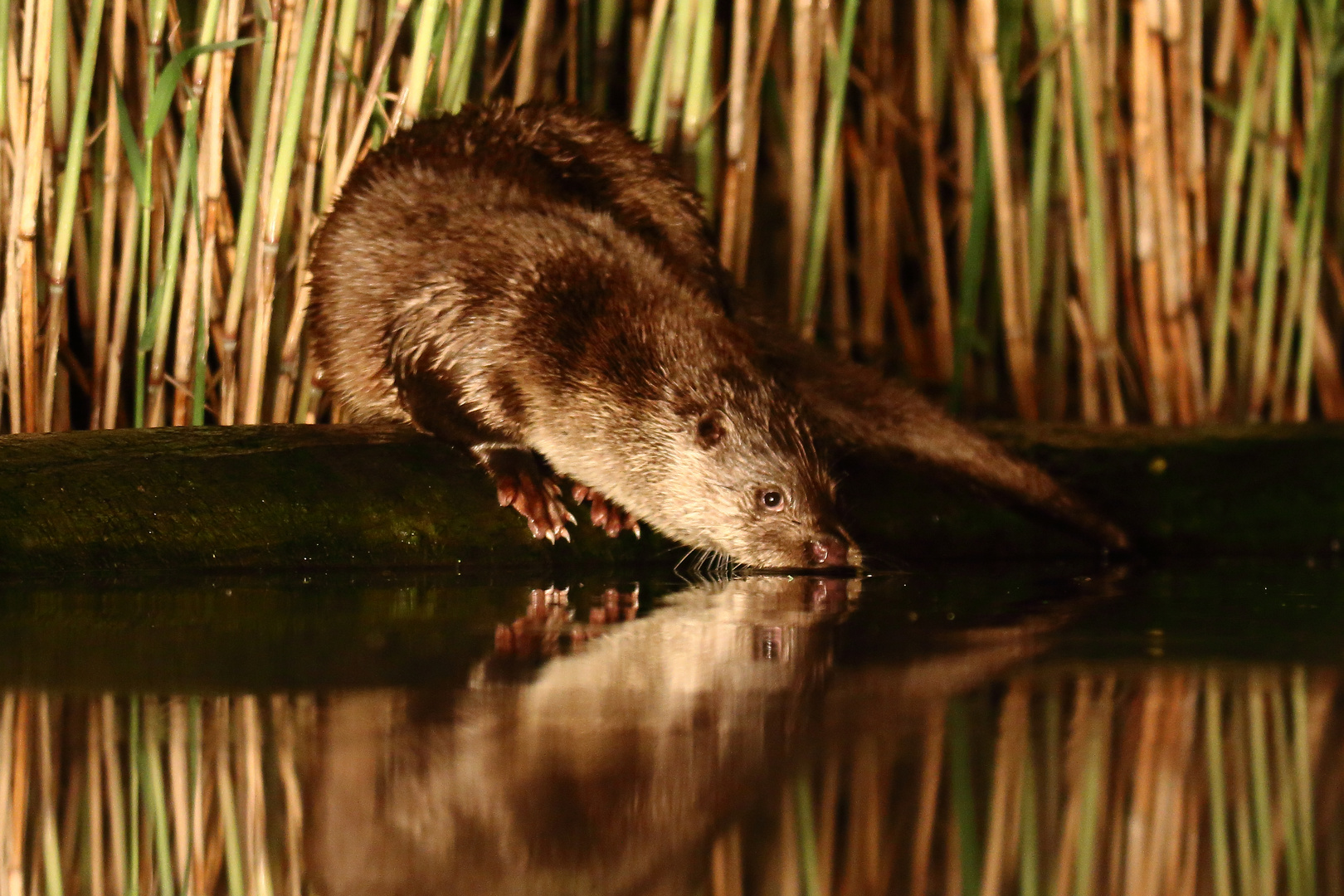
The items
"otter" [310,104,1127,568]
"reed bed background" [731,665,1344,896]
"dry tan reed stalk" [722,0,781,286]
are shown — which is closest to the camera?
"reed bed background" [731,665,1344,896]

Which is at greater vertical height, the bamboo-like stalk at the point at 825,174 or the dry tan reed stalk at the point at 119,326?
the bamboo-like stalk at the point at 825,174

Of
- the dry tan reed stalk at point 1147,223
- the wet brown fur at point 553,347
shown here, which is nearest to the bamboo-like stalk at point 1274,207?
the dry tan reed stalk at point 1147,223

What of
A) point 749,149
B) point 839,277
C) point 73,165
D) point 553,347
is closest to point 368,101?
point 73,165

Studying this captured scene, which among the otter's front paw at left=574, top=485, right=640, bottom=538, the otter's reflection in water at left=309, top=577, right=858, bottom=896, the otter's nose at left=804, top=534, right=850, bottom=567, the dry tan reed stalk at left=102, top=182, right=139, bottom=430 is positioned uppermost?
the dry tan reed stalk at left=102, top=182, right=139, bottom=430

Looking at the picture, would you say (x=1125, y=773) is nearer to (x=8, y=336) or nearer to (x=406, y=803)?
(x=406, y=803)

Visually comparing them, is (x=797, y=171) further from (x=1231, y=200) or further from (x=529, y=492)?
(x=529, y=492)

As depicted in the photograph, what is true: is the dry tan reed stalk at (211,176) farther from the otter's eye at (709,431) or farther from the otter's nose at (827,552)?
the otter's nose at (827,552)

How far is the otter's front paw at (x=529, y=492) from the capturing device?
2887 millimetres

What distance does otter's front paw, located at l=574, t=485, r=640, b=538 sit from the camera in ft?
10.0

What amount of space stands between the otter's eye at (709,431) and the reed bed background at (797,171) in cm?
73

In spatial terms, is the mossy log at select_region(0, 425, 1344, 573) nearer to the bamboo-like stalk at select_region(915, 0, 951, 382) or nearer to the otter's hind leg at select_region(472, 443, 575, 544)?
the otter's hind leg at select_region(472, 443, 575, 544)

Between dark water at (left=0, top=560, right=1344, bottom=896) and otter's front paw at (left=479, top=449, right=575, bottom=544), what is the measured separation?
Result: 54 centimetres

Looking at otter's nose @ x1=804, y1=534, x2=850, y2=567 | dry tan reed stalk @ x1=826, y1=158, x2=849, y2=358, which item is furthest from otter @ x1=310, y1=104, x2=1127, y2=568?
dry tan reed stalk @ x1=826, y1=158, x2=849, y2=358

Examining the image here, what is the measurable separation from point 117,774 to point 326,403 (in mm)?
2287
